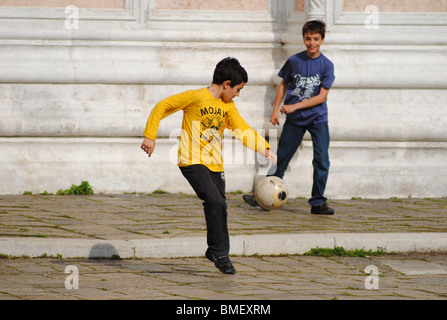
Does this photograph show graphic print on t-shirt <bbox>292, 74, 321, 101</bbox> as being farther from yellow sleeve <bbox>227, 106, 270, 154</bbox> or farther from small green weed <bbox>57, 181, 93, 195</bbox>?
small green weed <bbox>57, 181, 93, 195</bbox>

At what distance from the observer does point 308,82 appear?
8.86m

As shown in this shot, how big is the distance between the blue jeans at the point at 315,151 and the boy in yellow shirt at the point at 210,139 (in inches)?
98.7

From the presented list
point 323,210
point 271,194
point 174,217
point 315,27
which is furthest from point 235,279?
point 315,27

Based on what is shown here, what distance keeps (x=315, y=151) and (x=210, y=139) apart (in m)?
2.74

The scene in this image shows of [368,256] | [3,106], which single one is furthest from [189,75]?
[368,256]

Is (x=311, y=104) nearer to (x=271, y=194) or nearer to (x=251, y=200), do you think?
(x=271, y=194)

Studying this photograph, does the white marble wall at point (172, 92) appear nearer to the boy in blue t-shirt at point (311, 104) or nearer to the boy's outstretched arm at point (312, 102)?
the boy in blue t-shirt at point (311, 104)

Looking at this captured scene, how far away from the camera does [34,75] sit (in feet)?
32.3

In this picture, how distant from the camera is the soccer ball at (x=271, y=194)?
8375 millimetres

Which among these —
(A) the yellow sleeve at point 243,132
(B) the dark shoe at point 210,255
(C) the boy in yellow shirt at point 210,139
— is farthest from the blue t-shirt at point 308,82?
(B) the dark shoe at point 210,255

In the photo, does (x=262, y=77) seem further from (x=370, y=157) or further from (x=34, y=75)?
(x=34, y=75)

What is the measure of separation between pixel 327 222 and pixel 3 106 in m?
4.15

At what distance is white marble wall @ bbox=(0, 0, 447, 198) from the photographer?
984cm

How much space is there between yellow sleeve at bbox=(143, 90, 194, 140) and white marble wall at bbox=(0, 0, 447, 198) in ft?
12.2
